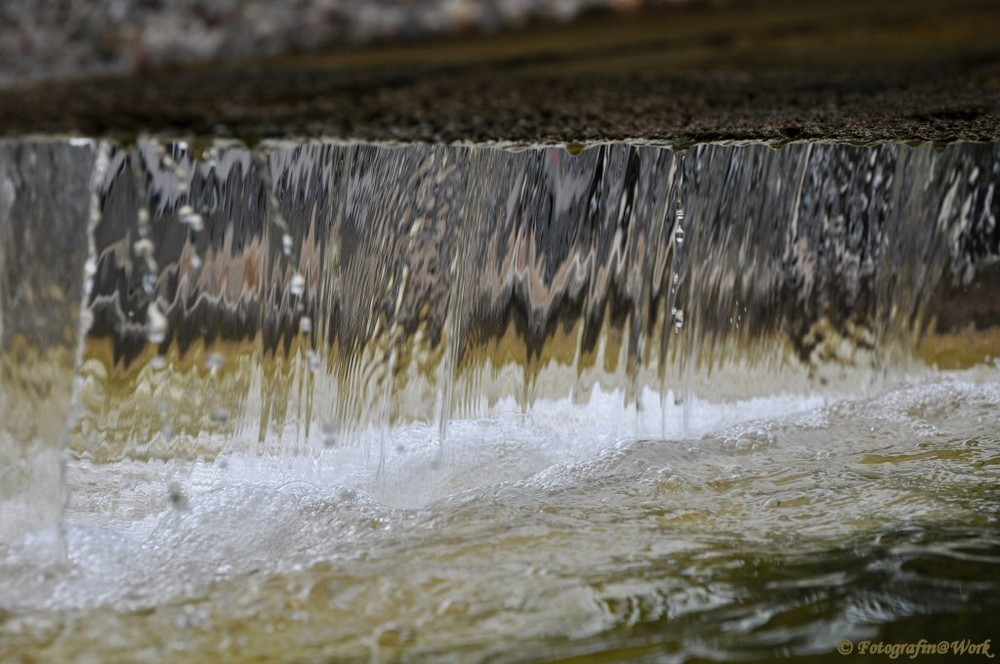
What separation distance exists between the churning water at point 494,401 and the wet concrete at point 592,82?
38 cm

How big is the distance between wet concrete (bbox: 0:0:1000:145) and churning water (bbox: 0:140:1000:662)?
384mm

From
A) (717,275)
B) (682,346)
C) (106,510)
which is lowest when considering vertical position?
(106,510)

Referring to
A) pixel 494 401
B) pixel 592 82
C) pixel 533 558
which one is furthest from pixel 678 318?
pixel 592 82

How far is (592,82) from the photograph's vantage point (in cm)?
204

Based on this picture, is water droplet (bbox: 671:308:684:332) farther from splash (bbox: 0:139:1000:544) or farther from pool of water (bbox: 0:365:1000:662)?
pool of water (bbox: 0:365:1000:662)

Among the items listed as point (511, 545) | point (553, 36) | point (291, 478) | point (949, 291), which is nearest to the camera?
point (553, 36)

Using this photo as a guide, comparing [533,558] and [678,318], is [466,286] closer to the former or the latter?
[678,318]

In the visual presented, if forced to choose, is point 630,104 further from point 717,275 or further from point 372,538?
point 717,275

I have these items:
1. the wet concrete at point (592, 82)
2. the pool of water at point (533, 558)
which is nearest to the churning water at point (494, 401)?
the pool of water at point (533, 558)

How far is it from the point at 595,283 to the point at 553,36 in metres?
3.18

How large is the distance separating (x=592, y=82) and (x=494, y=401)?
2.60 meters

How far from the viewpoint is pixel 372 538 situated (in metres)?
2.82

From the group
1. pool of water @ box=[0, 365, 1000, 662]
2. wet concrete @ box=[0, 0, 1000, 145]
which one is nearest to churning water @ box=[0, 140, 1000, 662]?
pool of water @ box=[0, 365, 1000, 662]

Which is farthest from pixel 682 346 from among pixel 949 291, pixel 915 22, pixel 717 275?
pixel 915 22
